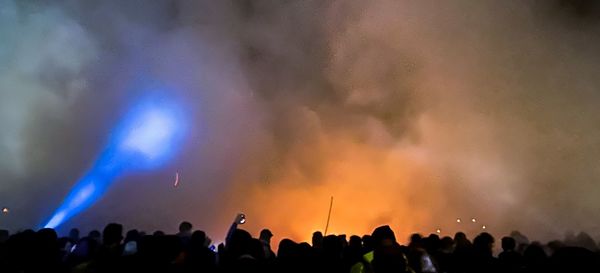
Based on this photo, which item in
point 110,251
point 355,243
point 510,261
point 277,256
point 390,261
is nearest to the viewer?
point 390,261

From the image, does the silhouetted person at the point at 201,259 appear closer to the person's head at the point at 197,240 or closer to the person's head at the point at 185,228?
the person's head at the point at 197,240

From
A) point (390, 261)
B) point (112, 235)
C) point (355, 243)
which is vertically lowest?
point (390, 261)

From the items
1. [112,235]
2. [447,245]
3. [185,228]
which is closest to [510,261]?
[447,245]

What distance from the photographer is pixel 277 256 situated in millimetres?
4559

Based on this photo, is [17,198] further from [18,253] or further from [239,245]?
[239,245]

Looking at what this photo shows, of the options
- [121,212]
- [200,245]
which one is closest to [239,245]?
[200,245]

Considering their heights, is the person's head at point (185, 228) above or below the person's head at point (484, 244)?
above

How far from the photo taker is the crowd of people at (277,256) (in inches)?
151

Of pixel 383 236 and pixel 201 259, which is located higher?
pixel 383 236

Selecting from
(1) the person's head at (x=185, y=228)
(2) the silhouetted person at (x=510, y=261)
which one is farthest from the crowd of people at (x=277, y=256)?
(1) the person's head at (x=185, y=228)

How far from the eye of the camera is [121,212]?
13266mm

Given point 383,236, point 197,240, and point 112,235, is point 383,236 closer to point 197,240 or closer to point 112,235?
point 197,240

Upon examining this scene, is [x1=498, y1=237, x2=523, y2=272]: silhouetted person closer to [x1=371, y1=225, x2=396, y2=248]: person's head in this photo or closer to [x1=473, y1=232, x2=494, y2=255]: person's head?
[x1=473, y1=232, x2=494, y2=255]: person's head

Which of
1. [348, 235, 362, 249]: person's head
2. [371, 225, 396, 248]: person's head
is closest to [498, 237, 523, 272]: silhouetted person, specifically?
[371, 225, 396, 248]: person's head
